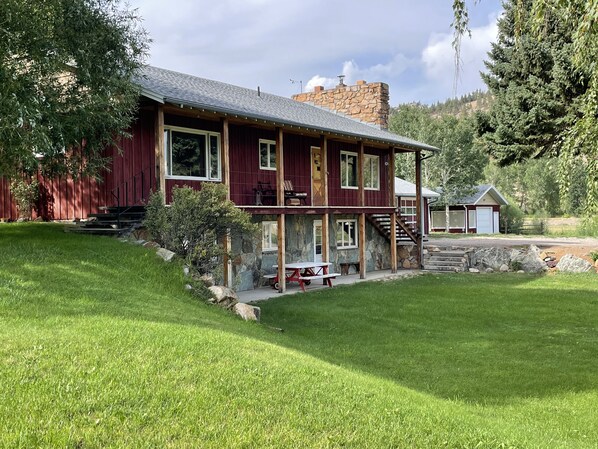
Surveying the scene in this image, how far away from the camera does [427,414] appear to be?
4.80 metres

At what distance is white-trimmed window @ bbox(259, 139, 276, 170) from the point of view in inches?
651

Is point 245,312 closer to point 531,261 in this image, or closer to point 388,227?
point 388,227

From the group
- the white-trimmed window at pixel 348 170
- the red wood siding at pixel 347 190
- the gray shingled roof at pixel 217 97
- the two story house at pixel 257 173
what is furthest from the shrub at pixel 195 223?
the white-trimmed window at pixel 348 170

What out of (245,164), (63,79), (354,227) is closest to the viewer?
(63,79)

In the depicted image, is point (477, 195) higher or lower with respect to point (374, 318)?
higher

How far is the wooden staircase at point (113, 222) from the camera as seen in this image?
39.9 ft

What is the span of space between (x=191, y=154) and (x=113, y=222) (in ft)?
9.50

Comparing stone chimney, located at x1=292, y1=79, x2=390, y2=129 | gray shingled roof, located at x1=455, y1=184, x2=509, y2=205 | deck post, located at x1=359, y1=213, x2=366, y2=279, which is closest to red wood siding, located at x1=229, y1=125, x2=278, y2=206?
deck post, located at x1=359, y1=213, x2=366, y2=279

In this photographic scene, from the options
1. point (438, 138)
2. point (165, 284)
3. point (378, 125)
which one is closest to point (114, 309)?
point (165, 284)

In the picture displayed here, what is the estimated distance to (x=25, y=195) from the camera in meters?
14.6

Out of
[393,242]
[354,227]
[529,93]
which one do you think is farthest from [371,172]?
[529,93]

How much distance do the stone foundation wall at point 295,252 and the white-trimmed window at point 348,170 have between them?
1.17 metres

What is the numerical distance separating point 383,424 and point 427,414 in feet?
2.18

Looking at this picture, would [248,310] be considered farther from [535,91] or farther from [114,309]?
[535,91]
